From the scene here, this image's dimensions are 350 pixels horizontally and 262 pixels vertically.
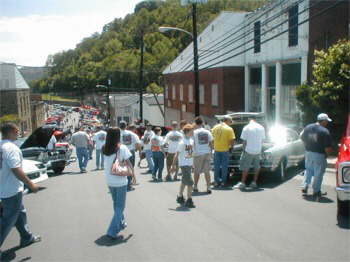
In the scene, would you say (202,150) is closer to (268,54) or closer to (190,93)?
(268,54)

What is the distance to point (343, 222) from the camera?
702cm

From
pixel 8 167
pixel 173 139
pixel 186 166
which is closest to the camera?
pixel 8 167

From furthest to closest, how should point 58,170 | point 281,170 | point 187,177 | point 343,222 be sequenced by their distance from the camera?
point 58,170, point 281,170, point 187,177, point 343,222

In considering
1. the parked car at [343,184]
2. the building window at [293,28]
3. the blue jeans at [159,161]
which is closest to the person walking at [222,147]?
the blue jeans at [159,161]

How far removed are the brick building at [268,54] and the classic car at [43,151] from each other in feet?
30.6

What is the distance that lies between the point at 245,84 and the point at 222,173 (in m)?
20.6

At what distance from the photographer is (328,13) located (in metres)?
20.4

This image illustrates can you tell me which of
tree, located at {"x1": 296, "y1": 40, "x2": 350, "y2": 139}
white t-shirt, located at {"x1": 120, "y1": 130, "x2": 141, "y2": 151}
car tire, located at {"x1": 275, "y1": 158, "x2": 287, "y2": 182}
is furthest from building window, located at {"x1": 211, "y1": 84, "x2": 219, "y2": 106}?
white t-shirt, located at {"x1": 120, "y1": 130, "x2": 141, "y2": 151}

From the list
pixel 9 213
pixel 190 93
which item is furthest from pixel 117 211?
pixel 190 93

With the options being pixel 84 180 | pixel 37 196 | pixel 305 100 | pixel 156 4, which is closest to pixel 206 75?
pixel 305 100

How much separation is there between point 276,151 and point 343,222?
13.7 feet

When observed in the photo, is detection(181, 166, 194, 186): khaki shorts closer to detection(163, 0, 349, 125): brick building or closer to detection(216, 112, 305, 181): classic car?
detection(216, 112, 305, 181): classic car

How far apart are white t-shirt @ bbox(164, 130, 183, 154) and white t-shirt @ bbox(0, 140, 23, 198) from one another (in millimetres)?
6621

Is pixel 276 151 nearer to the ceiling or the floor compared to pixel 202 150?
nearer to the floor
